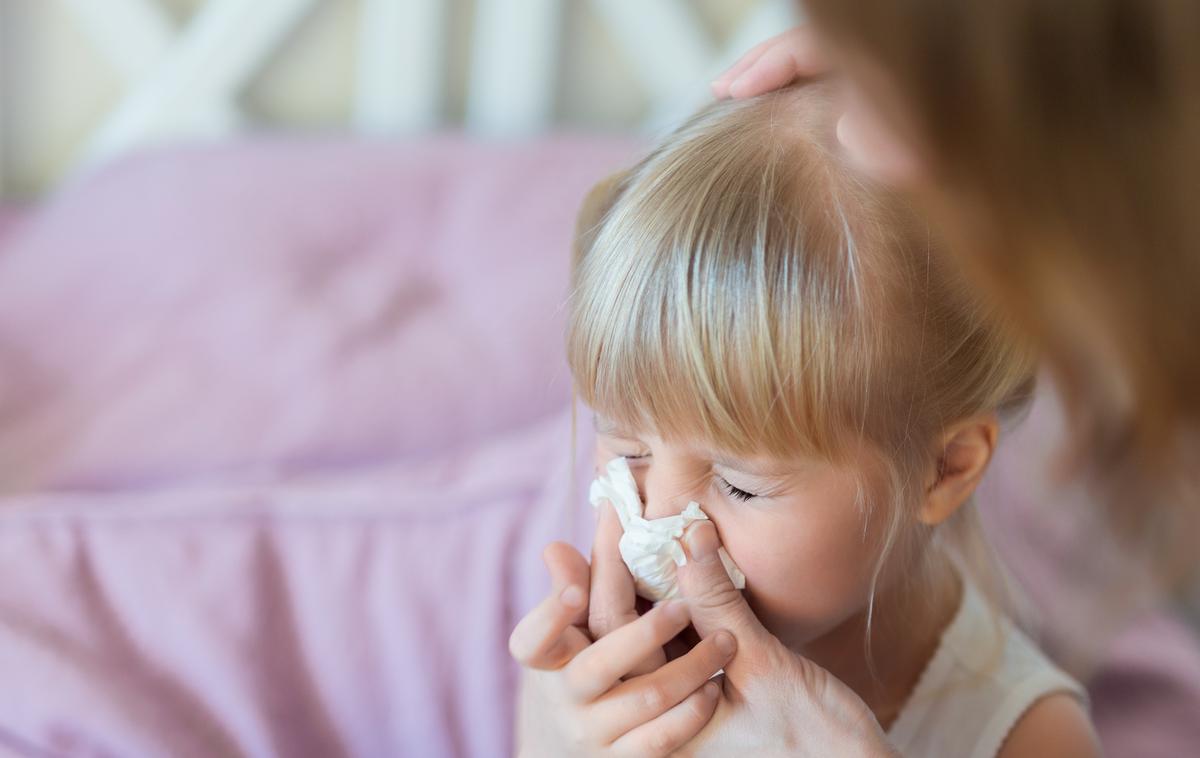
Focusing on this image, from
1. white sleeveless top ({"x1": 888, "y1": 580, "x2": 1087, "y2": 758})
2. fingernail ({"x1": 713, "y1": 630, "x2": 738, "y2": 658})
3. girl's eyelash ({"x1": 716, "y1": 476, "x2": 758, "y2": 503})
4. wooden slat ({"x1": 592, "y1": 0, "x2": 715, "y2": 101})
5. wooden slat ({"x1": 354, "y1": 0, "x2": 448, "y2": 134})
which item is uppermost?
wooden slat ({"x1": 354, "y1": 0, "x2": 448, "y2": 134})

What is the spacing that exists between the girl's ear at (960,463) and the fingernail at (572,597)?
0.77ft

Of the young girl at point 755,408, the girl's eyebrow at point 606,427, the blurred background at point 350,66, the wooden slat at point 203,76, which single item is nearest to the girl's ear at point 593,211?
the young girl at point 755,408

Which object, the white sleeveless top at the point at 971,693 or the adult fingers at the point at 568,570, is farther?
the white sleeveless top at the point at 971,693

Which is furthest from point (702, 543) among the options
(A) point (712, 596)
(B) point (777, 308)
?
(B) point (777, 308)

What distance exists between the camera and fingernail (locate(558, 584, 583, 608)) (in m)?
0.71

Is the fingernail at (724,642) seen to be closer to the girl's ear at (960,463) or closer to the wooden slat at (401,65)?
the girl's ear at (960,463)

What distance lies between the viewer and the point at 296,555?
1.04 meters

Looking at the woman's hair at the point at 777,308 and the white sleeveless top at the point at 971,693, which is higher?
the woman's hair at the point at 777,308

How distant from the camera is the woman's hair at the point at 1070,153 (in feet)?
1.47

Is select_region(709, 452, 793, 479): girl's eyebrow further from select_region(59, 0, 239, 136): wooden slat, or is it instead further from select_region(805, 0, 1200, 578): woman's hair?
select_region(59, 0, 239, 136): wooden slat

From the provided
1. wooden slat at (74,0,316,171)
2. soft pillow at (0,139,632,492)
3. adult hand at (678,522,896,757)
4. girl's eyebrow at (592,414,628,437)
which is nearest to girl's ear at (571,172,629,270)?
girl's eyebrow at (592,414,628,437)

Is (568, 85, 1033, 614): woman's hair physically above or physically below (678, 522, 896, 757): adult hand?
above

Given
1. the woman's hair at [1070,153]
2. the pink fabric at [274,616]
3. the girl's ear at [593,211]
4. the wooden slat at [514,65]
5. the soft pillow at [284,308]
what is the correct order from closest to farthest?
1. the woman's hair at [1070,153]
2. the girl's ear at [593,211]
3. the pink fabric at [274,616]
4. the soft pillow at [284,308]
5. the wooden slat at [514,65]

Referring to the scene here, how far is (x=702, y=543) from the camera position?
2.29ft
